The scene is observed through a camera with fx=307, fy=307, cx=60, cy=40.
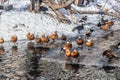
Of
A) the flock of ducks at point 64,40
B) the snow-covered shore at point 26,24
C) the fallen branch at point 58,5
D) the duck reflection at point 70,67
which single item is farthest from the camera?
the fallen branch at point 58,5

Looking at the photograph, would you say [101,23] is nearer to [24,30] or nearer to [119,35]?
[119,35]

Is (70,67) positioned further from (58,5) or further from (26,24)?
(58,5)

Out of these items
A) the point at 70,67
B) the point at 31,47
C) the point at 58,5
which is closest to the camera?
the point at 70,67

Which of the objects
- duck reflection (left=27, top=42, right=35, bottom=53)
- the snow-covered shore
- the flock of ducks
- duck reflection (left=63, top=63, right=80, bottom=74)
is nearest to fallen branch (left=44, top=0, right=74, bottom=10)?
the snow-covered shore

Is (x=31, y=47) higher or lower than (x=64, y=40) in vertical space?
higher

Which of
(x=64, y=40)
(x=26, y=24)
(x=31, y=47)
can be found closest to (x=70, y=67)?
(x=31, y=47)

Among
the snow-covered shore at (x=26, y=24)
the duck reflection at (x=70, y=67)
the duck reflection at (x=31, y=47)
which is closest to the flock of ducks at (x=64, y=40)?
the duck reflection at (x=31, y=47)

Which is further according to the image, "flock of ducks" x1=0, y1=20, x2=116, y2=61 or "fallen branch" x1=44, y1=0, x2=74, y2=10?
"fallen branch" x1=44, y1=0, x2=74, y2=10

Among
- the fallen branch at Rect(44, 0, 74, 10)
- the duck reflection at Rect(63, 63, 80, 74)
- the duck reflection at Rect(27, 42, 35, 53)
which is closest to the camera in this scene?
the duck reflection at Rect(63, 63, 80, 74)

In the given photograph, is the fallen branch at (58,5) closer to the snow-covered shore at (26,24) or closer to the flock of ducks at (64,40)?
the snow-covered shore at (26,24)

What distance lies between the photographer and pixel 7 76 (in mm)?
14117

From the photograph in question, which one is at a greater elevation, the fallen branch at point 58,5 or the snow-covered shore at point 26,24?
the fallen branch at point 58,5

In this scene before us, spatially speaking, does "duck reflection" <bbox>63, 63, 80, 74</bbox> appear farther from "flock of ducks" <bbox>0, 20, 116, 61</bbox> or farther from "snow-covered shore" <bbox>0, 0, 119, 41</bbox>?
"snow-covered shore" <bbox>0, 0, 119, 41</bbox>

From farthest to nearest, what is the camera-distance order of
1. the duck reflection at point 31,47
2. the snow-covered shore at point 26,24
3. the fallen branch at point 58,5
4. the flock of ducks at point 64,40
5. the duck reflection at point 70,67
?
the fallen branch at point 58,5
the snow-covered shore at point 26,24
the duck reflection at point 31,47
the flock of ducks at point 64,40
the duck reflection at point 70,67
